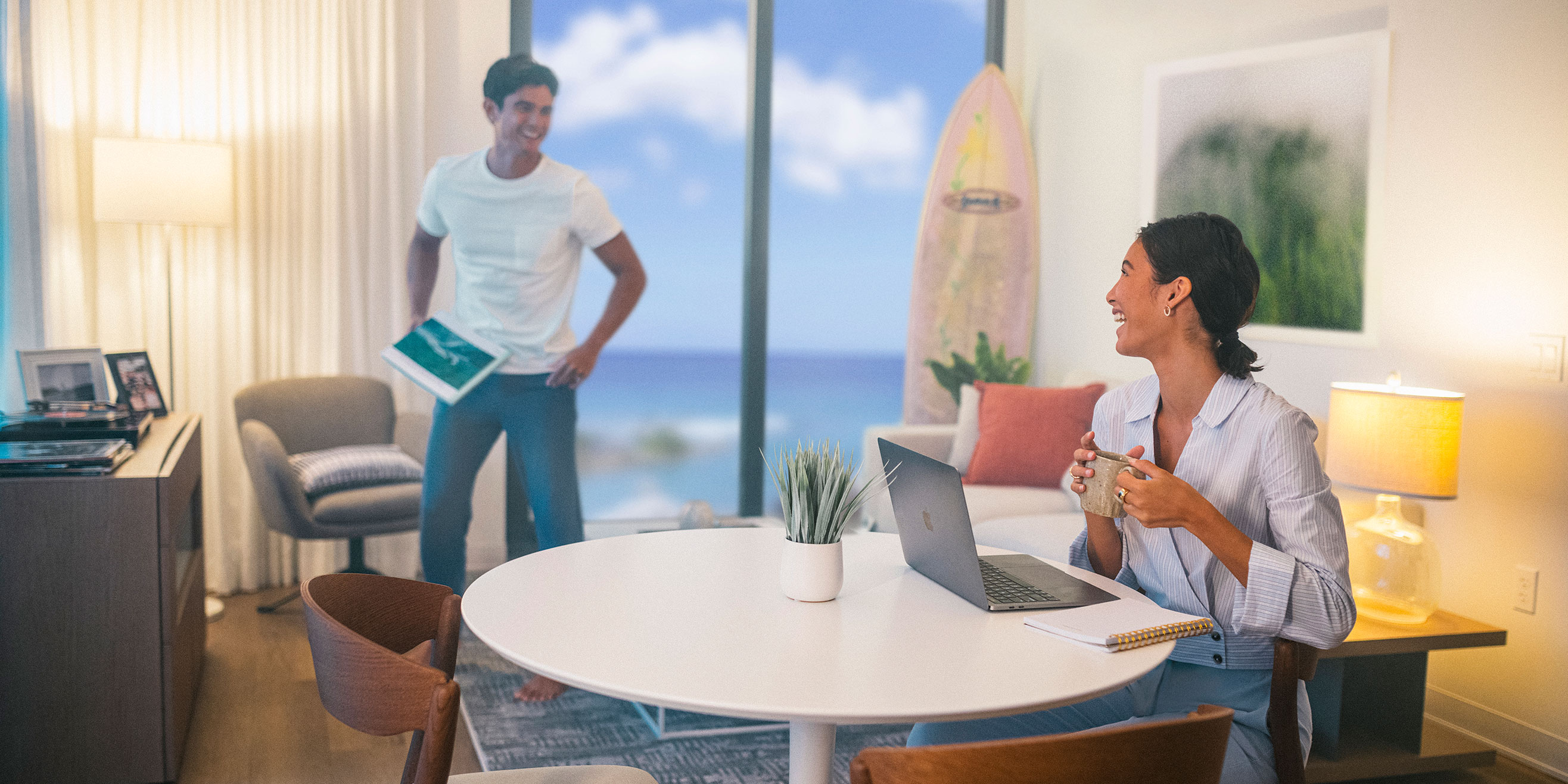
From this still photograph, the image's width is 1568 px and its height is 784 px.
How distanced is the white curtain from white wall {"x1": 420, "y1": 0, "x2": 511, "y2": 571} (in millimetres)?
84

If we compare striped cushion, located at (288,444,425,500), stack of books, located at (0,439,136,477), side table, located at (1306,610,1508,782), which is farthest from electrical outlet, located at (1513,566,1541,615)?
stack of books, located at (0,439,136,477)

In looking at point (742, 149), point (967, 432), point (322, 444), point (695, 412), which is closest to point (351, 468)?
point (322, 444)

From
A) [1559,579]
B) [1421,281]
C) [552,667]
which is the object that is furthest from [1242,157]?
[552,667]

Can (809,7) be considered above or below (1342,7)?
above

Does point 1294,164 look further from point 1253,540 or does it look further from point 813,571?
point 813,571

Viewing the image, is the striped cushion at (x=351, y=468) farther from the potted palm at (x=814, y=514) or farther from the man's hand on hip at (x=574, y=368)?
the potted palm at (x=814, y=514)

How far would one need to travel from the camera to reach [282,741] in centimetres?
272

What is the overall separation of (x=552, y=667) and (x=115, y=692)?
1.73 meters

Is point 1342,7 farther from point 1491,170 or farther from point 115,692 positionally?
point 115,692

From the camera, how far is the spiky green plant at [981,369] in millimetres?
4492

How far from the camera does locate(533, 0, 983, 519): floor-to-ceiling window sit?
980cm

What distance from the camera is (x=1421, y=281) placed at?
3.15 m

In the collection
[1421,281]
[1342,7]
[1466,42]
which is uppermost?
[1342,7]

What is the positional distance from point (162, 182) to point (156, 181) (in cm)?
2
